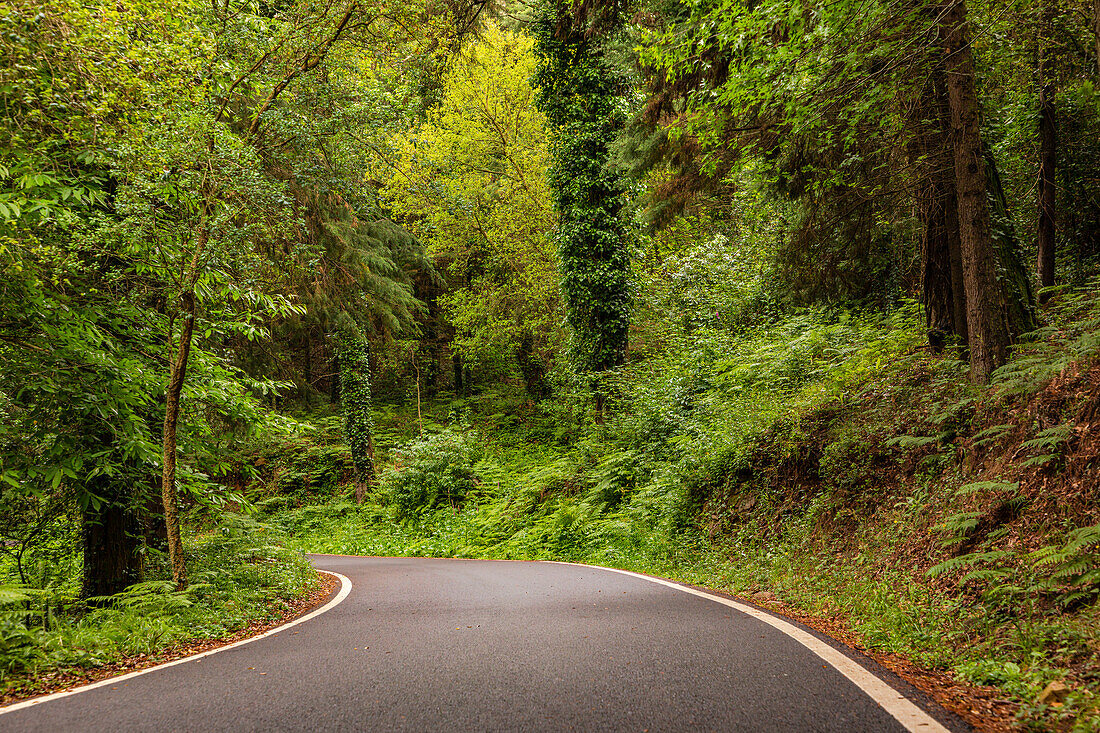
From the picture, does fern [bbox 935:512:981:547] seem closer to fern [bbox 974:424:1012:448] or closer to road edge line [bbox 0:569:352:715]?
fern [bbox 974:424:1012:448]

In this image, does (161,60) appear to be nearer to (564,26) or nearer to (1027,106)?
(564,26)

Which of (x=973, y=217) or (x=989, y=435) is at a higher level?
(x=973, y=217)

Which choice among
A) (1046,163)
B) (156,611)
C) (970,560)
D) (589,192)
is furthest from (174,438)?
(1046,163)

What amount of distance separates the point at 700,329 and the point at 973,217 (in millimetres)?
8607

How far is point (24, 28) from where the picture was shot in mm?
5734

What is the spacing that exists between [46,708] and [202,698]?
38.5 inches

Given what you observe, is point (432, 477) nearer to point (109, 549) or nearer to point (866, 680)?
point (109, 549)

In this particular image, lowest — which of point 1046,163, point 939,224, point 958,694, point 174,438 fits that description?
point 958,694

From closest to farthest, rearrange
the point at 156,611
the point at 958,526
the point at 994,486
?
the point at 994,486
the point at 958,526
the point at 156,611

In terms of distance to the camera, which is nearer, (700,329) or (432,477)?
(700,329)

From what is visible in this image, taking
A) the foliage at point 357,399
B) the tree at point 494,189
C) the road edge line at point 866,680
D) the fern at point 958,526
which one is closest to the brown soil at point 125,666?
the road edge line at point 866,680

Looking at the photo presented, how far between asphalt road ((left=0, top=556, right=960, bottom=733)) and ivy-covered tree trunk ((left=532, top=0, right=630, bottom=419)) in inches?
463

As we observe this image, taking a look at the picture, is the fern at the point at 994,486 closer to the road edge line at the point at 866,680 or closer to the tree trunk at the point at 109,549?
the road edge line at the point at 866,680

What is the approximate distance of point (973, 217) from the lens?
7.04 metres
